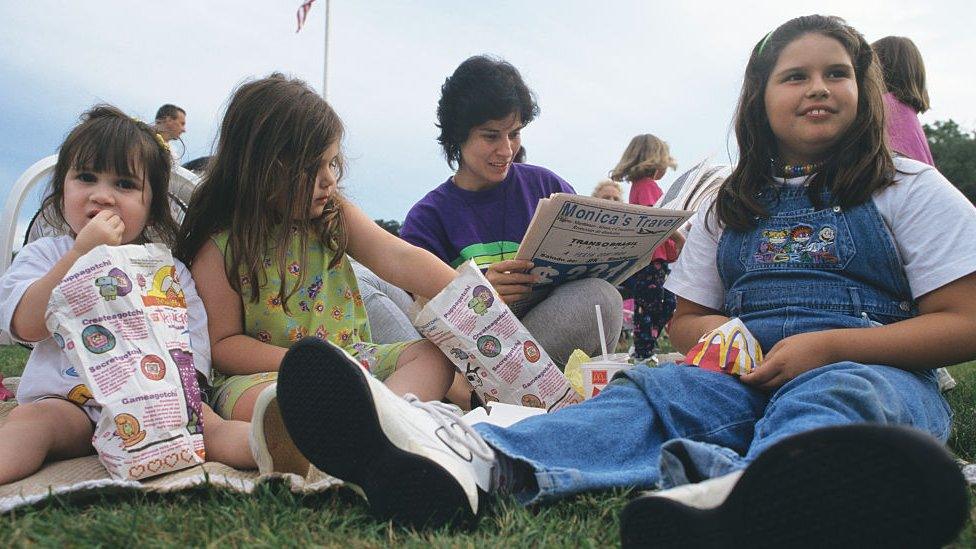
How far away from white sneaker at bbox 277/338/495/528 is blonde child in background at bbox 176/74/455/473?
0.67 metres

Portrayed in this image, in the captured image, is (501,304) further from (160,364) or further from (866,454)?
(866,454)

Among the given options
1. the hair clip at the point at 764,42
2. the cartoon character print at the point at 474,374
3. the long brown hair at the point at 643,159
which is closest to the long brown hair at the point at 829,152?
the hair clip at the point at 764,42

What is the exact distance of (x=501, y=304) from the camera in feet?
5.91

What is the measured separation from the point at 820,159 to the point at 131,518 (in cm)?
147

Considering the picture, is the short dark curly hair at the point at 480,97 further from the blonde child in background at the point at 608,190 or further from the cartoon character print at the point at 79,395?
the blonde child in background at the point at 608,190

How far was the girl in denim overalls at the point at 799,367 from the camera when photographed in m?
0.72

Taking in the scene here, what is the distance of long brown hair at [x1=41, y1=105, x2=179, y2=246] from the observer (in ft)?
5.67

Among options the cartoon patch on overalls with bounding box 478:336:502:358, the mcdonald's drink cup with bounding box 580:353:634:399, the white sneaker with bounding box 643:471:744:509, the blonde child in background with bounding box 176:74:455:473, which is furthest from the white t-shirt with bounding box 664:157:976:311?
the blonde child in background with bounding box 176:74:455:473

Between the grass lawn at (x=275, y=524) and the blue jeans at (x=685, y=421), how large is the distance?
0.06m

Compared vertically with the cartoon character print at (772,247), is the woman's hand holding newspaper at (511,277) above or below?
below

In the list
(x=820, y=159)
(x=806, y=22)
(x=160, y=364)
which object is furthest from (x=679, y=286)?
(x=160, y=364)

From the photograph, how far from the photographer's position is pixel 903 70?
3084 millimetres

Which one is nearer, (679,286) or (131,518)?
(131,518)

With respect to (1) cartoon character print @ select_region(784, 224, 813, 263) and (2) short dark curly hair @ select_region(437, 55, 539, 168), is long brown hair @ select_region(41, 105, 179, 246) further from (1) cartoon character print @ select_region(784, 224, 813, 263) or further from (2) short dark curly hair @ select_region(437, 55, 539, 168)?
(1) cartoon character print @ select_region(784, 224, 813, 263)
